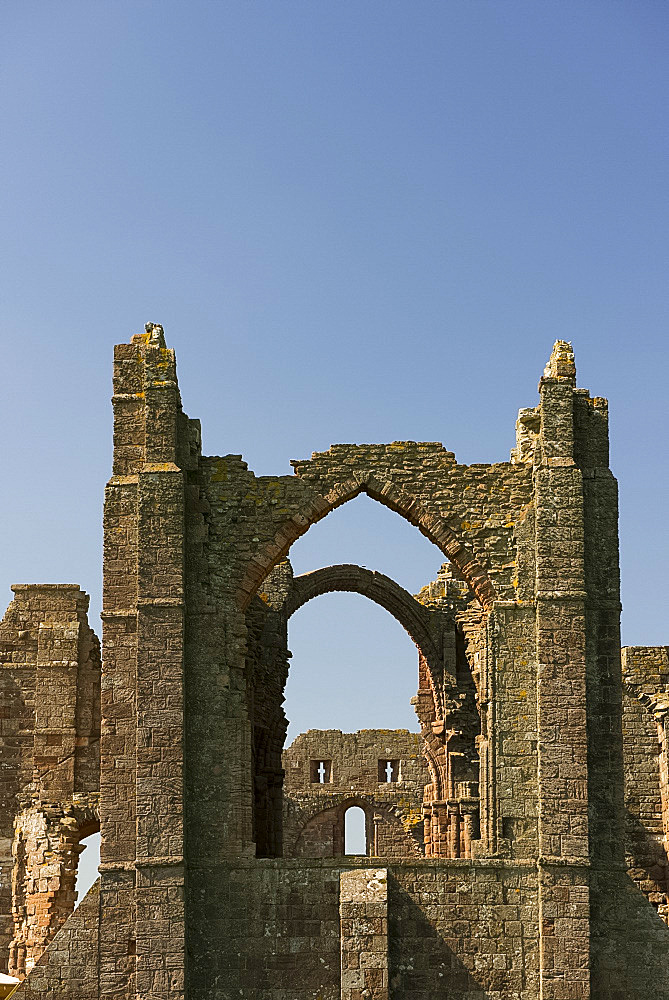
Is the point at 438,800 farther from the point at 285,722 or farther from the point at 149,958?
the point at 149,958

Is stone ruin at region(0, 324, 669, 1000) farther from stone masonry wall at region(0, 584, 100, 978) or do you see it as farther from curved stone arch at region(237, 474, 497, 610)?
stone masonry wall at region(0, 584, 100, 978)

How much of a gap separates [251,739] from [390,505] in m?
3.18

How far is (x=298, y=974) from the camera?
16.6m

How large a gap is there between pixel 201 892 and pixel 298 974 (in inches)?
54.3

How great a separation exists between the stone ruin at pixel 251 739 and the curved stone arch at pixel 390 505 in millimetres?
26

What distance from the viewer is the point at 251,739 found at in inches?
700

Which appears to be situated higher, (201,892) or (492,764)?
(492,764)

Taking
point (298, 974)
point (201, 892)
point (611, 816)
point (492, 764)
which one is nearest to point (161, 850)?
point (201, 892)

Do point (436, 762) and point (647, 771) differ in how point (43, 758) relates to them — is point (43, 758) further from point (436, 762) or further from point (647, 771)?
point (647, 771)

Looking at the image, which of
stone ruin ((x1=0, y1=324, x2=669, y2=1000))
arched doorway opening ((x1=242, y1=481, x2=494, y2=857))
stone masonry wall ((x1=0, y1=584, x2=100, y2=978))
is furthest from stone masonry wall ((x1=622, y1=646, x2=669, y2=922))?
stone masonry wall ((x1=0, y1=584, x2=100, y2=978))

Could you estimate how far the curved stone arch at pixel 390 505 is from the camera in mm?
17578

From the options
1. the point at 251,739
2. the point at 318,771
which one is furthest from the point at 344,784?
the point at 251,739

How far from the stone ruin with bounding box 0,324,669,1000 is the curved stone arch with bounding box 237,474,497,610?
3cm

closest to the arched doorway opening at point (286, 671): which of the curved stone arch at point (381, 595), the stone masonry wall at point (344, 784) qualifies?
the curved stone arch at point (381, 595)
